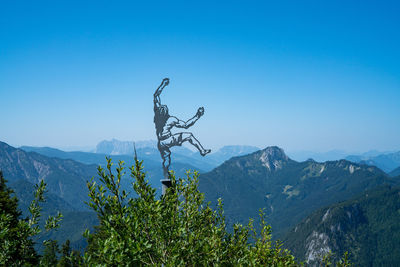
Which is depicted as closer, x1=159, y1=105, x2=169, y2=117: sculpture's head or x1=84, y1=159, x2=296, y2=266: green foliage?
x1=84, y1=159, x2=296, y2=266: green foliage

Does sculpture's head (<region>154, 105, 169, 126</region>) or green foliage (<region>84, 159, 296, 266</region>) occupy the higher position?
sculpture's head (<region>154, 105, 169, 126</region>)

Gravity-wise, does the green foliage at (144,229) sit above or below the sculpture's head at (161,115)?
below

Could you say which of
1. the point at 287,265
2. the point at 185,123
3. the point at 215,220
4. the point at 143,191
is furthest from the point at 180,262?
the point at 185,123

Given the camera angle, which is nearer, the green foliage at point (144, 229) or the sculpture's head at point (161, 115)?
the green foliage at point (144, 229)

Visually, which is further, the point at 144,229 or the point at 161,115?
the point at 161,115

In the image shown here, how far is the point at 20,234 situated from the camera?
475 inches

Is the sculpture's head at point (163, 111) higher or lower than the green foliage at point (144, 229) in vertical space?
higher

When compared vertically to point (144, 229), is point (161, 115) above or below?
above

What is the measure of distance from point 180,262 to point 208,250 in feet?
4.85

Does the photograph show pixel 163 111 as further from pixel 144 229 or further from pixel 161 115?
pixel 144 229

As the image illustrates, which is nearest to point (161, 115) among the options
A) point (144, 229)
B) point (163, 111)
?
point (163, 111)

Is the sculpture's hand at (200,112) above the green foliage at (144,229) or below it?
above

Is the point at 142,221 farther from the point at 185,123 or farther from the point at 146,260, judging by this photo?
the point at 185,123

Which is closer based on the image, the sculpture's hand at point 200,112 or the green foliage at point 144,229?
the green foliage at point 144,229
